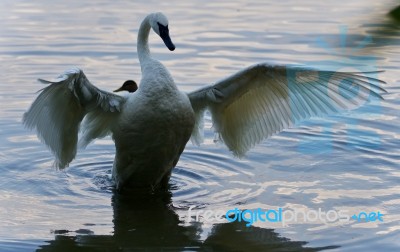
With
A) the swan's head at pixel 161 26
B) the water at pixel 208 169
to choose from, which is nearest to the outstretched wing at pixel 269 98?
the water at pixel 208 169

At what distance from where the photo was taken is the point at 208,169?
727cm

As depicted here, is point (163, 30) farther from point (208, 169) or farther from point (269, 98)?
point (208, 169)

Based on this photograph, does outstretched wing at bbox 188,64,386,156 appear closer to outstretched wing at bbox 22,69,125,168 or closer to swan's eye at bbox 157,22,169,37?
swan's eye at bbox 157,22,169,37

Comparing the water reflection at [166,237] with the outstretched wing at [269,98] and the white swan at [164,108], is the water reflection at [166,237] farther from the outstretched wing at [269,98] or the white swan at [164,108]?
the outstretched wing at [269,98]

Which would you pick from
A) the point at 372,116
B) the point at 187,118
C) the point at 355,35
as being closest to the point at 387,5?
the point at 355,35

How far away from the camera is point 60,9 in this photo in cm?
1463

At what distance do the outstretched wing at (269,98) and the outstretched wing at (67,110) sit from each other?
2.85 ft

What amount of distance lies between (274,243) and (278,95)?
64.6 inches

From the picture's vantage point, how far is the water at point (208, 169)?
17.3ft

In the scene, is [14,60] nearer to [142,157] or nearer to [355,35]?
[142,157]

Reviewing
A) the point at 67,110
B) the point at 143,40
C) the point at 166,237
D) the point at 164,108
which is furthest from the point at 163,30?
the point at 166,237

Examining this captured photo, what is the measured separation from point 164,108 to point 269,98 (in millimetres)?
1130

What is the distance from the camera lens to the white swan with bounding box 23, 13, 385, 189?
5789mm

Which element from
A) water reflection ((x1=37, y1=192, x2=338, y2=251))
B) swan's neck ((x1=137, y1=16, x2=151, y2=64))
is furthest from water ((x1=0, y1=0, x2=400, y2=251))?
swan's neck ((x1=137, y1=16, x2=151, y2=64))
